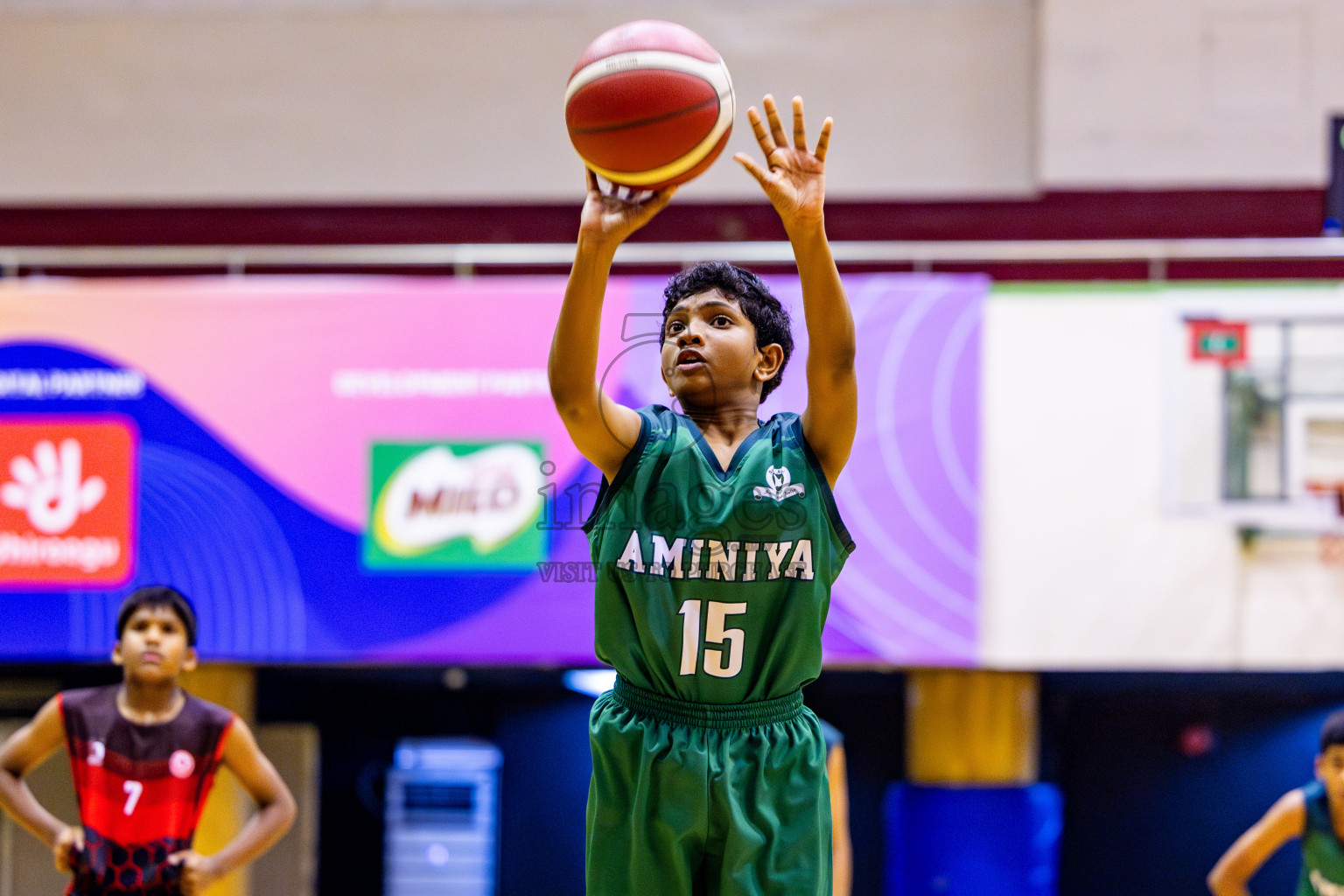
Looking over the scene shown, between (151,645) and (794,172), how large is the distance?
254 centimetres

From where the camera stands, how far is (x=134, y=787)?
369cm

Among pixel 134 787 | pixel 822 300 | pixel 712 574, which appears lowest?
pixel 134 787

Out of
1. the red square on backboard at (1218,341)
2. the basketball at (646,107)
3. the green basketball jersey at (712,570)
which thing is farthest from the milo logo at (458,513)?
the basketball at (646,107)

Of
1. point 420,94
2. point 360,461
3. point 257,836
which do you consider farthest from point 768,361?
point 420,94

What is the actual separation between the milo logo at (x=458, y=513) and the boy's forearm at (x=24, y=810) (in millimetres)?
1709

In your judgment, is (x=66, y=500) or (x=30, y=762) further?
(x=66, y=500)

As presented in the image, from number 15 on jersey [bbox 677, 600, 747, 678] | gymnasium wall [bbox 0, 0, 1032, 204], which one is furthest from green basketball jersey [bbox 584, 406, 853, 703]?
gymnasium wall [bbox 0, 0, 1032, 204]

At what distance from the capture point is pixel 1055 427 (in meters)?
5.50

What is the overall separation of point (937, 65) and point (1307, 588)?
310 centimetres

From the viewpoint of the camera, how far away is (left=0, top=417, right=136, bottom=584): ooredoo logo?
5400 mm

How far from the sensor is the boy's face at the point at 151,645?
3.73 metres

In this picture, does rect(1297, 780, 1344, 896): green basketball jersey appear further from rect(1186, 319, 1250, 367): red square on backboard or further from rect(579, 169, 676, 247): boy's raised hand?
rect(579, 169, 676, 247): boy's raised hand

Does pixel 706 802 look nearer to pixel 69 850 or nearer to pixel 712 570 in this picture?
pixel 712 570

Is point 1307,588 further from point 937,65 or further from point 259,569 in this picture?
point 259,569
